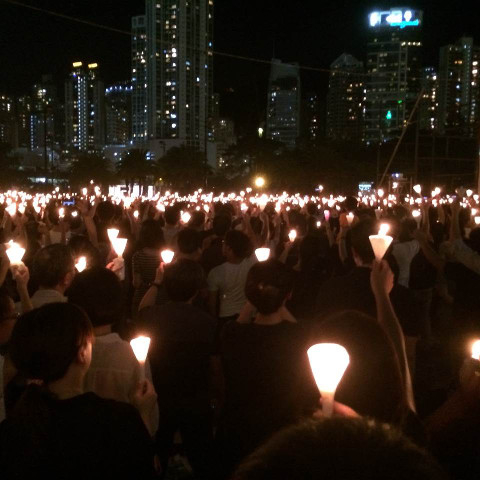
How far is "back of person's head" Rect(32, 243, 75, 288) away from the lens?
4.86 meters

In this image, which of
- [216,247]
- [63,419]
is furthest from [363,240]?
[216,247]

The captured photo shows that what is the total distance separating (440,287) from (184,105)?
145368 mm

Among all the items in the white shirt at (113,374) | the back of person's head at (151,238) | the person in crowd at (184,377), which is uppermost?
the back of person's head at (151,238)

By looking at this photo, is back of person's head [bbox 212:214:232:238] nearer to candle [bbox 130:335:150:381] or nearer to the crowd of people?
the crowd of people

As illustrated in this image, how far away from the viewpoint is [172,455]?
5.04m

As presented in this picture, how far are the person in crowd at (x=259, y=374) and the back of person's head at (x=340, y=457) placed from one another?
233 cm

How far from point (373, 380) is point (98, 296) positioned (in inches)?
66.7

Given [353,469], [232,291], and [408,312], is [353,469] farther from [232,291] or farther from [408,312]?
[232,291]

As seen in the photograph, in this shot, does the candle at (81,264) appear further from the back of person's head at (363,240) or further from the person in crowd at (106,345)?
the back of person's head at (363,240)

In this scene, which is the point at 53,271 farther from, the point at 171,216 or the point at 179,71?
the point at 179,71

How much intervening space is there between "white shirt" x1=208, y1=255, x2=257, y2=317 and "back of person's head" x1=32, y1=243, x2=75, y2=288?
182 centimetres

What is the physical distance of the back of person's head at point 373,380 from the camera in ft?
8.68

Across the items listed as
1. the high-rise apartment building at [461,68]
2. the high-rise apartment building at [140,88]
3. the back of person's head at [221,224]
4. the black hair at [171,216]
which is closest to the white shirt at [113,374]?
the back of person's head at [221,224]

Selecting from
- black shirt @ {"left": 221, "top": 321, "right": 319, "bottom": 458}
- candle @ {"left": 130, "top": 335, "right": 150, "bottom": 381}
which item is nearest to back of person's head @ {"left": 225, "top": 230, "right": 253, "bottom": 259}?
black shirt @ {"left": 221, "top": 321, "right": 319, "bottom": 458}
